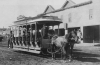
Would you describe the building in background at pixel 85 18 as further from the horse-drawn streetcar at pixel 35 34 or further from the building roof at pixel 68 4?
the horse-drawn streetcar at pixel 35 34

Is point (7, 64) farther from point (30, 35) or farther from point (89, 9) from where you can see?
point (89, 9)

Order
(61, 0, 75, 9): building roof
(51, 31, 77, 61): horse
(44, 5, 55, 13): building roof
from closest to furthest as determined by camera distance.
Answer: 1. (51, 31, 77, 61): horse
2. (61, 0, 75, 9): building roof
3. (44, 5, 55, 13): building roof

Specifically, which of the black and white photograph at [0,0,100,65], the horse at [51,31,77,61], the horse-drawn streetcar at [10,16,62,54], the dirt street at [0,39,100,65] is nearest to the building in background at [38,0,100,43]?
the black and white photograph at [0,0,100,65]

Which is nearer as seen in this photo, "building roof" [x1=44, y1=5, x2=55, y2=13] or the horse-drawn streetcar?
the horse-drawn streetcar

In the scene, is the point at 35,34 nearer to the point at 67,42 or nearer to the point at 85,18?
the point at 67,42

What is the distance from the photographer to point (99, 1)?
22.6m

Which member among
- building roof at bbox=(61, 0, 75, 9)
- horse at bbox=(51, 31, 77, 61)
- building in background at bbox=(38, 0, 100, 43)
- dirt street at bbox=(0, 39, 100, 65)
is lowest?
dirt street at bbox=(0, 39, 100, 65)

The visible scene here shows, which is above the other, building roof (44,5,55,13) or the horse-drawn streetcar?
building roof (44,5,55,13)

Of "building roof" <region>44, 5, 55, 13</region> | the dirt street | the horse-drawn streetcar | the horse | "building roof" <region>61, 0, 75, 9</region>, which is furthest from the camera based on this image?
"building roof" <region>44, 5, 55, 13</region>

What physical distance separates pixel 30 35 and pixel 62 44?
3495 millimetres

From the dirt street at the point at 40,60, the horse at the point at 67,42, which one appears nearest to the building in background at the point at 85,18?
the dirt street at the point at 40,60

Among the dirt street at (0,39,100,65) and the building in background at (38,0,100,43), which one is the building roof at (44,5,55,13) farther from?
the dirt street at (0,39,100,65)

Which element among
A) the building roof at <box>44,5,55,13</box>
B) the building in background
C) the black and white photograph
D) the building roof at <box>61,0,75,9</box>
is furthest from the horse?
the building roof at <box>44,5,55,13</box>

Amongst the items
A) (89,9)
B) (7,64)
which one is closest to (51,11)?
(89,9)
